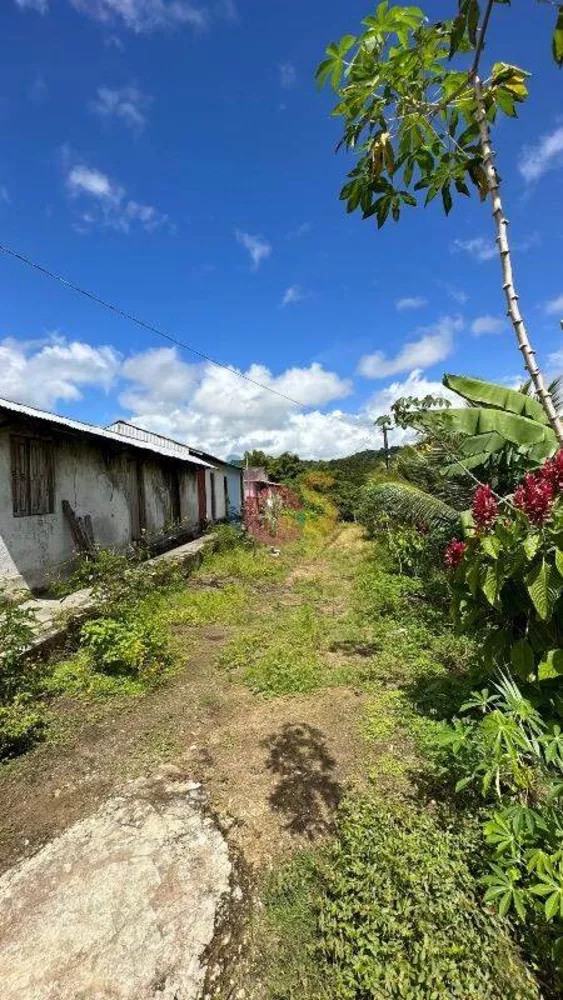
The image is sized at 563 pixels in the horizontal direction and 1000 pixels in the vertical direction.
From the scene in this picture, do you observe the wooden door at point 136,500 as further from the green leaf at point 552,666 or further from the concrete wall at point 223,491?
the green leaf at point 552,666

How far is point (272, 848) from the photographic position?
107 inches

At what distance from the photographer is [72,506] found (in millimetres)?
7910

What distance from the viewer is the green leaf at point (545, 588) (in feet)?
7.79

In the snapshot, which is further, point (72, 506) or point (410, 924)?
point (72, 506)

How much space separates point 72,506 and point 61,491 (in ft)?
1.26

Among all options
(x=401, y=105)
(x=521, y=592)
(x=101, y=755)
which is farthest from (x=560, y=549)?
(x=101, y=755)

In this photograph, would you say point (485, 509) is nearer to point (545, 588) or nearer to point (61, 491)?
point (545, 588)

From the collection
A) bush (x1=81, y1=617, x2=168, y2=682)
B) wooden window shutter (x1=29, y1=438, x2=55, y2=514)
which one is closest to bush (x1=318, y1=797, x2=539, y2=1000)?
bush (x1=81, y1=617, x2=168, y2=682)

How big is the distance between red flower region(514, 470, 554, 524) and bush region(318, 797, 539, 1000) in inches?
70.8

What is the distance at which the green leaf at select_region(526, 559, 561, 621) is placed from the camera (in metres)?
2.37

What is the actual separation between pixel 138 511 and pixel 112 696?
21.8ft

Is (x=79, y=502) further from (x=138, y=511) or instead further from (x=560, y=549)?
(x=560, y=549)

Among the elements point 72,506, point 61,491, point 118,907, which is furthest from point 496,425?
point 72,506

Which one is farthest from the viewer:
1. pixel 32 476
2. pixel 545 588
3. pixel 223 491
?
pixel 223 491
